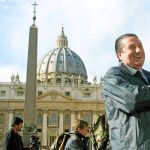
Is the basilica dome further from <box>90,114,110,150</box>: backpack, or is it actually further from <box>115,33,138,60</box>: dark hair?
<box>115,33,138,60</box>: dark hair

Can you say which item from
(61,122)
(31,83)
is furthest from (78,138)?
(61,122)

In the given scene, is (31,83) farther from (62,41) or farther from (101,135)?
(62,41)

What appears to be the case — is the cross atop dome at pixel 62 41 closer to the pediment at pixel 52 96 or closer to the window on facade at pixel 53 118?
the pediment at pixel 52 96

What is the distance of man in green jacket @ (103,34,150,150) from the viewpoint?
2.10m

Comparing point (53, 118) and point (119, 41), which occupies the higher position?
point (53, 118)

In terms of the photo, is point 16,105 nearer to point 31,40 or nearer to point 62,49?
point 62,49

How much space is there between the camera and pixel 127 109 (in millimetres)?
2145

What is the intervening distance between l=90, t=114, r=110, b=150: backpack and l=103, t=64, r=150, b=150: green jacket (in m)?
1.06

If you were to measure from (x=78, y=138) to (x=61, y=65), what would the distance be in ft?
239

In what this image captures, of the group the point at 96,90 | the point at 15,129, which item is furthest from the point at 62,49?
the point at 15,129

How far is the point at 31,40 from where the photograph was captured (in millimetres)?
22547

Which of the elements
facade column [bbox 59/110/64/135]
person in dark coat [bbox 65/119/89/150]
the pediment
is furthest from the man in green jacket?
facade column [bbox 59/110/64/135]

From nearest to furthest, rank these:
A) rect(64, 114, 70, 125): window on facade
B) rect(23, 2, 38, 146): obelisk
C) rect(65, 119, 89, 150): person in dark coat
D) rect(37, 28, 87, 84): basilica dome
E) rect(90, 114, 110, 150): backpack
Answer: rect(90, 114, 110, 150): backpack
rect(65, 119, 89, 150): person in dark coat
rect(23, 2, 38, 146): obelisk
rect(64, 114, 70, 125): window on facade
rect(37, 28, 87, 84): basilica dome

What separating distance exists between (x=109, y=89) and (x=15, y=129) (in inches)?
170
